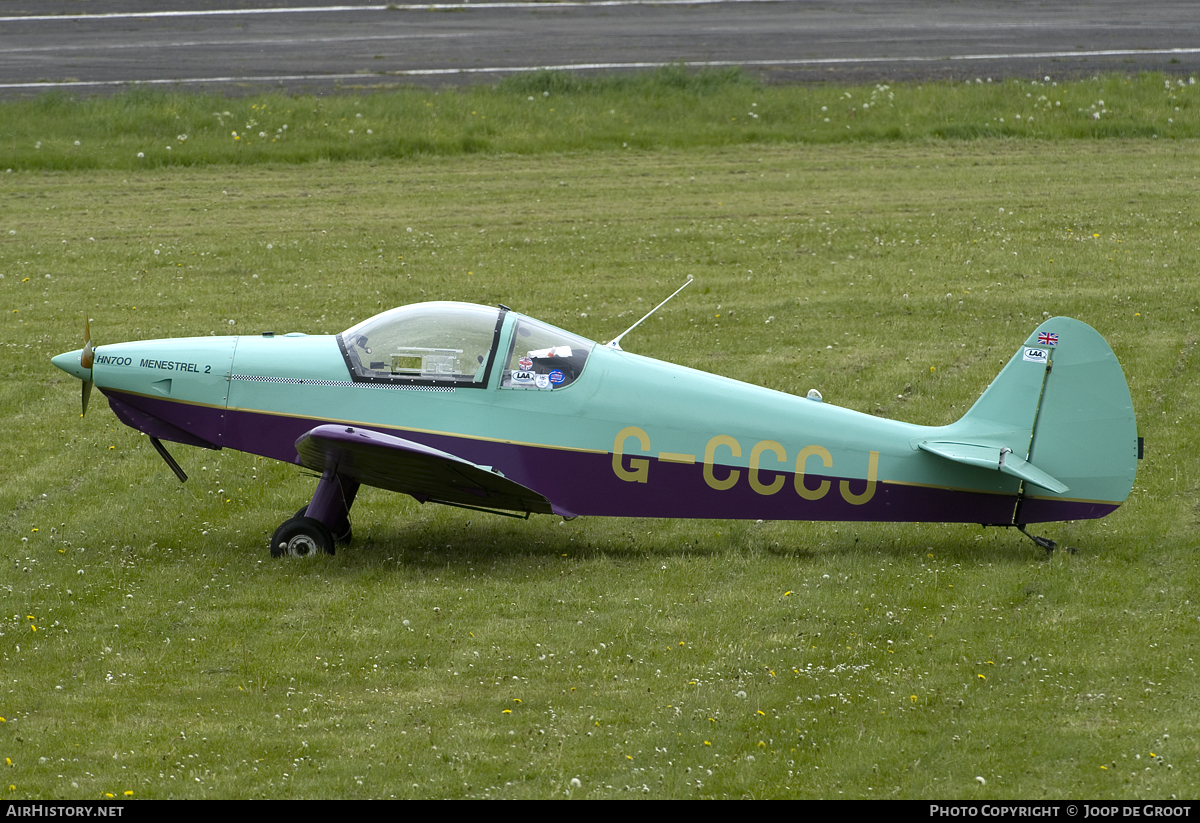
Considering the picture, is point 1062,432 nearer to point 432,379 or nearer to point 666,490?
point 666,490

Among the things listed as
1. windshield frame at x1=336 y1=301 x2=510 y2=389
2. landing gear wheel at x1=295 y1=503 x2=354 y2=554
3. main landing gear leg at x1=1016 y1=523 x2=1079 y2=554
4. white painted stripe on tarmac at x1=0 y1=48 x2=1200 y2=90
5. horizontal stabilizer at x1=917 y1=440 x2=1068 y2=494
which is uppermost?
white painted stripe on tarmac at x1=0 y1=48 x2=1200 y2=90

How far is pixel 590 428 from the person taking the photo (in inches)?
397

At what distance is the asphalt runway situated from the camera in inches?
1213

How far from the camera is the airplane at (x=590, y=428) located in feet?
31.9

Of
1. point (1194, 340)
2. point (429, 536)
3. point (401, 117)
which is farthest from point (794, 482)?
point (401, 117)

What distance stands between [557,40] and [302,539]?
2638 cm

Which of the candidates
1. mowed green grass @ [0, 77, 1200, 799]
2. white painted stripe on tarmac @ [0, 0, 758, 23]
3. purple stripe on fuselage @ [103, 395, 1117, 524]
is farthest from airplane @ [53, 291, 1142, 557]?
white painted stripe on tarmac @ [0, 0, 758, 23]

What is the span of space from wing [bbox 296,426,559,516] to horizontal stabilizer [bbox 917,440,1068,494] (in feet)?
9.91

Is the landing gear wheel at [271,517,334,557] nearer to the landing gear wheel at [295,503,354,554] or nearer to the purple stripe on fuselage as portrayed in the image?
the landing gear wheel at [295,503,354,554]

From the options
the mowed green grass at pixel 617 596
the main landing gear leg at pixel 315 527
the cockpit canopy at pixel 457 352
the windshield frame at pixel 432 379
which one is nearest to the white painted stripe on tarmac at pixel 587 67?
the mowed green grass at pixel 617 596

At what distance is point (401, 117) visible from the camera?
2798 centimetres

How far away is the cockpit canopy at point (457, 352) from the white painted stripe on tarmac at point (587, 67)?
840 inches

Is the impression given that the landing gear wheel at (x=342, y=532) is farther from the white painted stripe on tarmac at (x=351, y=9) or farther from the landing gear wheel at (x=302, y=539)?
the white painted stripe on tarmac at (x=351, y=9)

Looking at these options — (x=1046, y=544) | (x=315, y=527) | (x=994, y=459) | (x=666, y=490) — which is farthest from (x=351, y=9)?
(x=1046, y=544)
